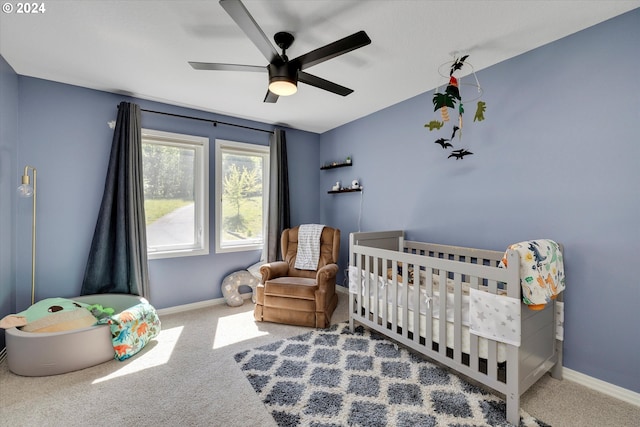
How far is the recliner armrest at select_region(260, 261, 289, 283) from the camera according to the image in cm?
301

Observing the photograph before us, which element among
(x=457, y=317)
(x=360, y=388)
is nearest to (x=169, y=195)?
(x=360, y=388)

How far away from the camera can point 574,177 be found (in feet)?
6.28

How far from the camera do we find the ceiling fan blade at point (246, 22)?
125 cm

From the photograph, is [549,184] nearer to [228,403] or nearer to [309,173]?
[228,403]

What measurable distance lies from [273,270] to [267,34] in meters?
2.27

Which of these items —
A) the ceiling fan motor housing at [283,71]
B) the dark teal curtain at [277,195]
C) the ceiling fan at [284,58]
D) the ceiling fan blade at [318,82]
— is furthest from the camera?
the dark teal curtain at [277,195]

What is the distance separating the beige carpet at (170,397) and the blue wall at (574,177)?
36 cm

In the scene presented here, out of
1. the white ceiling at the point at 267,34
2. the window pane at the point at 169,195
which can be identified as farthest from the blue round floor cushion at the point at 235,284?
the white ceiling at the point at 267,34

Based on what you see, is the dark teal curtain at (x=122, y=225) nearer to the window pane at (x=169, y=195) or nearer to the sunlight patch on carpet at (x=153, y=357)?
the window pane at (x=169, y=195)

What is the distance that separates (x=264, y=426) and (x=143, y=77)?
3.06 metres

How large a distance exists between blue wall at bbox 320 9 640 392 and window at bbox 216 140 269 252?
240 centimetres

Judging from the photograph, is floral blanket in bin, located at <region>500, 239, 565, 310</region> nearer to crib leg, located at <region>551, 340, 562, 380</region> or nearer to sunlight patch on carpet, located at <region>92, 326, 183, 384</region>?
crib leg, located at <region>551, 340, 562, 380</region>

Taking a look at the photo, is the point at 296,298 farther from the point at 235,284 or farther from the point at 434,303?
the point at 434,303

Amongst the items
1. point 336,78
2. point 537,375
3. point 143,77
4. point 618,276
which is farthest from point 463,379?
point 143,77
